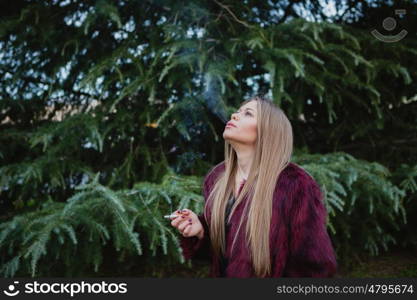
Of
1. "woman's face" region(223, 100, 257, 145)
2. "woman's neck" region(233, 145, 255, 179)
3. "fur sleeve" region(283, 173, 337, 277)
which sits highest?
"woman's face" region(223, 100, 257, 145)

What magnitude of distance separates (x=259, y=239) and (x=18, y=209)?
7.82ft

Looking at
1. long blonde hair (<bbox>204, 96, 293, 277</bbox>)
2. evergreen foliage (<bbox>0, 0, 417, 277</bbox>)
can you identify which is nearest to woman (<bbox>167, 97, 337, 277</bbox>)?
long blonde hair (<bbox>204, 96, 293, 277</bbox>)

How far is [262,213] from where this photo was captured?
141 cm

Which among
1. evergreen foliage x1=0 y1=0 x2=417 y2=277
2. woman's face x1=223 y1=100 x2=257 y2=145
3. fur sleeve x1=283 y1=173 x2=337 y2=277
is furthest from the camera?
evergreen foliage x1=0 y1=0 x2=417 y2=277

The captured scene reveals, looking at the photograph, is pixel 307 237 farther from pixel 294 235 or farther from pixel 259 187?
pixel 259 187

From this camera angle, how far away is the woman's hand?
1398 millimetres

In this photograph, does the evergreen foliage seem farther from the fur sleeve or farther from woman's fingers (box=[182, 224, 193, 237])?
the fur sleeve

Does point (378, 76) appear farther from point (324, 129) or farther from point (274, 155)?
point (274, 155)

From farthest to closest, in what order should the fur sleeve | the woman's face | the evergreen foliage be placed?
the evergreen foliage → the woman's face → the fur sleeve

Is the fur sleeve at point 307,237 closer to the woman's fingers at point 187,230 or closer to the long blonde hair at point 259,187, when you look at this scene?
the long blonde hair at point 259,187

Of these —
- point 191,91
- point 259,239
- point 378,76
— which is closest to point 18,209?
point 191,91

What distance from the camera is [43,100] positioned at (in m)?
3.43

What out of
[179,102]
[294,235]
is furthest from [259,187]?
[179,102]

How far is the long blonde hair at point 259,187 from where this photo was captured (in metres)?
1.41
